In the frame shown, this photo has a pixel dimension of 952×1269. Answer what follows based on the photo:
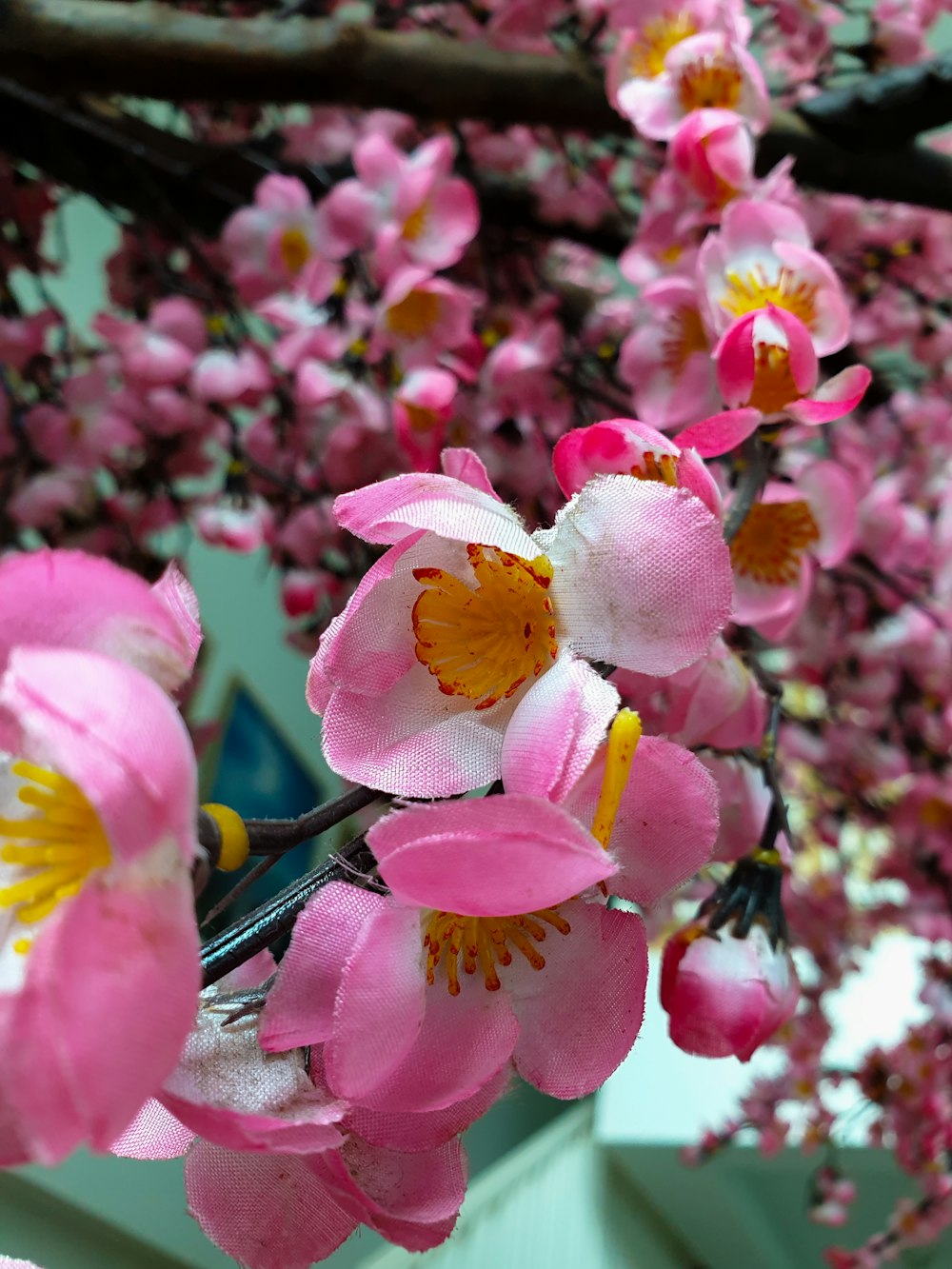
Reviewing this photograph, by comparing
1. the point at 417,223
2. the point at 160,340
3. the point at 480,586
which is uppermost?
the point at 480,586

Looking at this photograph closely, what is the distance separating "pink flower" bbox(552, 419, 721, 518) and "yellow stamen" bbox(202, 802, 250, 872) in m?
0.13

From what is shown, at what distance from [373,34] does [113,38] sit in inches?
6.0

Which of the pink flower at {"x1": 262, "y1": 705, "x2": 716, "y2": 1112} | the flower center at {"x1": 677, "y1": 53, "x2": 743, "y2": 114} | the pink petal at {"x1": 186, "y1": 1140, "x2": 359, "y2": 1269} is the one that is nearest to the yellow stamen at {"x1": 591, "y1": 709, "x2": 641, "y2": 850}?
the pink flower at {"x1": 262, "y1": 705, "x2": 716, "y2": 1112}

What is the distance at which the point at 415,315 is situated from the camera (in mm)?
679

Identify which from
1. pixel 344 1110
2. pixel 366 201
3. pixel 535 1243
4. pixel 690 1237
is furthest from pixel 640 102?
pixel 690 1237

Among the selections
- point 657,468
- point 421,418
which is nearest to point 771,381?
point 657,468

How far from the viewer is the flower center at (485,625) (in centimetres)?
25

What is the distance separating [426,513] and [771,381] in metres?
0.19

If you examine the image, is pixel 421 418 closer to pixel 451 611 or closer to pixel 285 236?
pixel 285 236

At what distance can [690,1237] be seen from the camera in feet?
4.72

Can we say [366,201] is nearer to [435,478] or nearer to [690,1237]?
[435,478]

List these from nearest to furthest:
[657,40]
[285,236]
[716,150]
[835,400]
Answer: [835,400], [716,150], [657,40], [285,236]

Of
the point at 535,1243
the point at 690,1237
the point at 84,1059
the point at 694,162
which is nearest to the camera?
the point at 84,1059

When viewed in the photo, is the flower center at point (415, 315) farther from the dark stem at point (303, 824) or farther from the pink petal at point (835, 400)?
the dark stem at point (303, 824)
